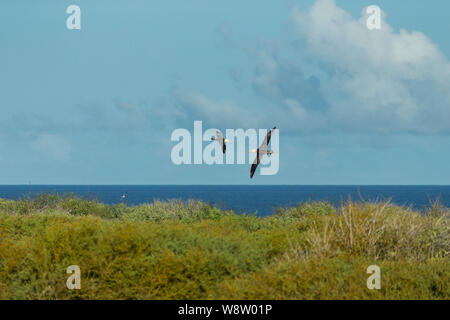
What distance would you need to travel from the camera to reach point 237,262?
841cm

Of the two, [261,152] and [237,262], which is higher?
[261,152]

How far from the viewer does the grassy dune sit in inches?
301

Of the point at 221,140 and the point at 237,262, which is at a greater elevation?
the point at 221,140

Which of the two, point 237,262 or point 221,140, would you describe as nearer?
point 237,262

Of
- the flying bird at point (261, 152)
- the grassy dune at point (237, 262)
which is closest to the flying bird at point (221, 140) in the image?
the flying bird at point (261, 152)

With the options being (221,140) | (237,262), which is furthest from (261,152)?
(237,262)

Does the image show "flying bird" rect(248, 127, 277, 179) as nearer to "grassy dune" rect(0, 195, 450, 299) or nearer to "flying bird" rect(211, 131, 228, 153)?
"flying bird" rect(211, 131, 228, 153)

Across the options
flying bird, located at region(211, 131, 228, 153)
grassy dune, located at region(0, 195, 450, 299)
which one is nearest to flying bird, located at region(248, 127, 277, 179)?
flying bird, located at region(211, 131, 228, 153)

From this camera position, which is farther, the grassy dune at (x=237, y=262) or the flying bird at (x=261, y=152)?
the flying bird at (x=261, y=152)

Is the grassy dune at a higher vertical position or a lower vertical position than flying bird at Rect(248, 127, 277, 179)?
lower

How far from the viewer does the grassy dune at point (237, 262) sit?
7.65 meters

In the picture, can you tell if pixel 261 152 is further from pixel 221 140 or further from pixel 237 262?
pixel 237 262

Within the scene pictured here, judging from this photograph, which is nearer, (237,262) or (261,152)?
(237,262)

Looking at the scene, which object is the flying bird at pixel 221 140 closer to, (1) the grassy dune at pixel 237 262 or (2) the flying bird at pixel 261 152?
(2) the flying bird at pixel 261 152
